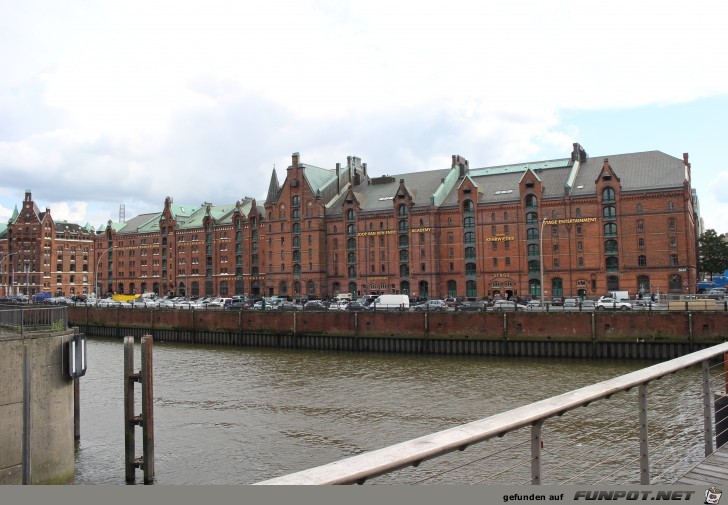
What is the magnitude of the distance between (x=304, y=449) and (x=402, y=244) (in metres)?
70.8

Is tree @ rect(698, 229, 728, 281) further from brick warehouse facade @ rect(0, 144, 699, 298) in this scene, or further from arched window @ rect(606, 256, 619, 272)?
arched window @ rect(606, 256, 619, 272)

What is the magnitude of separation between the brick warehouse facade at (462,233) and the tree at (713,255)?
14522 mm

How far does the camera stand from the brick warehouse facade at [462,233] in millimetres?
75625

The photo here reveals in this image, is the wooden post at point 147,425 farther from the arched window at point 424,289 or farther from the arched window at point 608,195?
the arched window at point 424,289

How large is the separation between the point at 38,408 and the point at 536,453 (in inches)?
574

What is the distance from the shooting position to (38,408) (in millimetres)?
15133

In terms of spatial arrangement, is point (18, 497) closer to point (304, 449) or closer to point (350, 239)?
point (304, 449)

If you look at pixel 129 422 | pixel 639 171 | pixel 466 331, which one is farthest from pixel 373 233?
pixel 129 422

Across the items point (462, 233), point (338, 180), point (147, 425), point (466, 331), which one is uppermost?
point (338, 180)

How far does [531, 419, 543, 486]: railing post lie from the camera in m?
4.17

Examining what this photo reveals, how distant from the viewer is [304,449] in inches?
856

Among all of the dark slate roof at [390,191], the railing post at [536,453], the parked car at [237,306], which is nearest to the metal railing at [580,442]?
the railing post at [536,453]

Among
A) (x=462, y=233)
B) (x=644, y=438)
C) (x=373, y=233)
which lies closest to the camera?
(x=644, y=438)

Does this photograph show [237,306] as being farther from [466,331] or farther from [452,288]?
[452,288]
